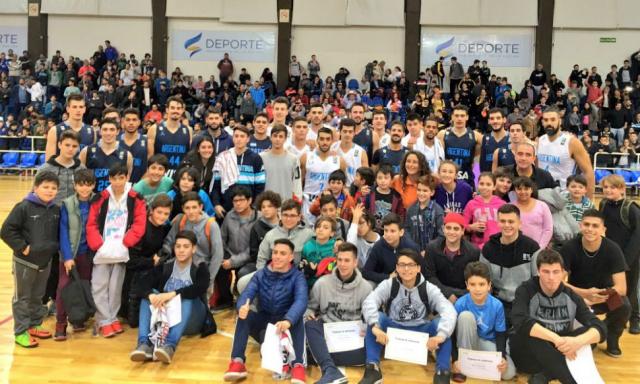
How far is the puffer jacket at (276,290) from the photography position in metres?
4.82

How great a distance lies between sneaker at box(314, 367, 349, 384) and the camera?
4.32 metres

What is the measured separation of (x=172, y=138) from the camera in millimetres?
6730

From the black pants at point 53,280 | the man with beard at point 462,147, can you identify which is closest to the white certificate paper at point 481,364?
the man with beard at point 462,147

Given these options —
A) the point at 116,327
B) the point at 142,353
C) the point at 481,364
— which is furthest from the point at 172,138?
the point at 481,364

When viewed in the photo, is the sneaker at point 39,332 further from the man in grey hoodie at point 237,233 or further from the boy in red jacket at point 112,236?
the man in grey hoodie at point 237,233

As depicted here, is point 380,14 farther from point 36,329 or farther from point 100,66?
point 36,329

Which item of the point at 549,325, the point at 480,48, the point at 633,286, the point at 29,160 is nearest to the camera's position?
the point at 549,325

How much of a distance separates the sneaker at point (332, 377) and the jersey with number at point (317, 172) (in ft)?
8.32

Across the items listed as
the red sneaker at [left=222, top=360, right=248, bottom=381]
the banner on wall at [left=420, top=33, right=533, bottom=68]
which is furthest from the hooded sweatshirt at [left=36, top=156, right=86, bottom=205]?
the banner on wall at [left=420, top=33, right=533, bottom=68]

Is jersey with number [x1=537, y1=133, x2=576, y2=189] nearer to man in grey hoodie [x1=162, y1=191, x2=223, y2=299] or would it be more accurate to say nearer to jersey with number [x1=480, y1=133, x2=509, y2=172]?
jersey with number [x1=480, y1=133, x2=509, y2=172]

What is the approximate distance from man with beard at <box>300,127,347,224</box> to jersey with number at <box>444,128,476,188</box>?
131 cm

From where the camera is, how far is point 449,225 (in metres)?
5.01

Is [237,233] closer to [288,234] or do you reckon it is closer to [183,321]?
[288,234]

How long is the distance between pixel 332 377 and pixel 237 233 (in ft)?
6.64
